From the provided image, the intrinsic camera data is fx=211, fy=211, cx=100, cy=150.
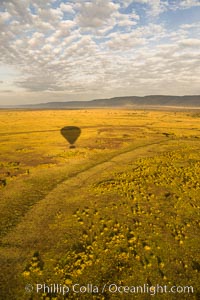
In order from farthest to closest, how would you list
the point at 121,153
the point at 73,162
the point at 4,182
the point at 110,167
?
1. the point at 121,153
2. the point at 73,162
3. the point at 110,167
4. the point at 4,182

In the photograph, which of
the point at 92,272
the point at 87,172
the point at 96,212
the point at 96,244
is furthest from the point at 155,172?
the point at 92,272

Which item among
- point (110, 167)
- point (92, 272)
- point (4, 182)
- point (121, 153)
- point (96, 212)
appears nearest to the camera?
point (92, 272)

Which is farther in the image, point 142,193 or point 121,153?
point 121,153

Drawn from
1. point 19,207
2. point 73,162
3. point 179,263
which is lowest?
→ point 179,263

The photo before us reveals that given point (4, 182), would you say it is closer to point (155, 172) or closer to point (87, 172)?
point (87, 172)

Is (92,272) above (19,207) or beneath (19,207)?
beneath

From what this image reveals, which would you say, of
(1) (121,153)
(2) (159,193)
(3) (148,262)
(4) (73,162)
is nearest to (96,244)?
(3) (148,262)

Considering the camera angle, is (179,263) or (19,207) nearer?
(179,263)

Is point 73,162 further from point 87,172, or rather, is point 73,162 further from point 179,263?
point 179,263

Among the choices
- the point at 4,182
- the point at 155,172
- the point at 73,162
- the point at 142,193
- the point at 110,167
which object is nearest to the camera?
the point at 142,193
